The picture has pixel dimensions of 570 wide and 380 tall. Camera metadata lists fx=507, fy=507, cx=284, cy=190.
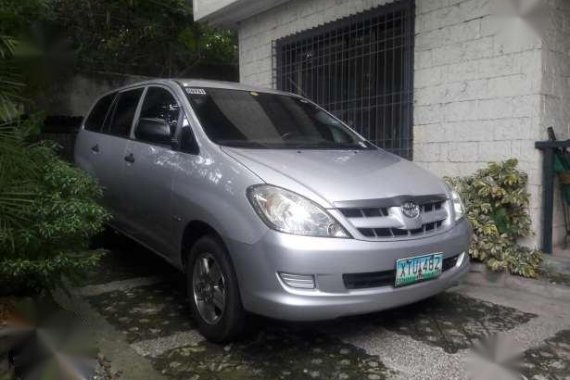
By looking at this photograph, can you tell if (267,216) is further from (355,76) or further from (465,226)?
(355,76)

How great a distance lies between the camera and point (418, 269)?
9.29ft

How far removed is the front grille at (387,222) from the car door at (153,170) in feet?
4.37

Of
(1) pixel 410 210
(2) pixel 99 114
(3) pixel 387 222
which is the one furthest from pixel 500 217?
(2) pixel 99 114

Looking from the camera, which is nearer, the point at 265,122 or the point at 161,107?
the point at 265,122

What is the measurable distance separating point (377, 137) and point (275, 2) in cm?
272

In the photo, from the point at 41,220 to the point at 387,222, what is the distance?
1.79m

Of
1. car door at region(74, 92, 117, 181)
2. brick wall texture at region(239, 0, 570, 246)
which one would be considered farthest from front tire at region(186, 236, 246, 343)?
brick wall texture at region(239, 0, 570, 246)

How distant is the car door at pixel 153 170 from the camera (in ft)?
11.4

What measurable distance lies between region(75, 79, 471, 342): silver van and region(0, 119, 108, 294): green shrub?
0.65 metres

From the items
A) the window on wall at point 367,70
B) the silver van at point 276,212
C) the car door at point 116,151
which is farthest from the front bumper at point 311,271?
the window on wall at point 367,70

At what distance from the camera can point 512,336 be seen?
3.18 metres

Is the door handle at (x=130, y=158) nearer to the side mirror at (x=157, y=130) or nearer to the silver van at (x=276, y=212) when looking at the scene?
the silver van at (x=276, y=212)

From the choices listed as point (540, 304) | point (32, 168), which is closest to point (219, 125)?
point (32, 168)

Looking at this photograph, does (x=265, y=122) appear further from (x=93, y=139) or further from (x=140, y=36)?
(x=140, y=36)
